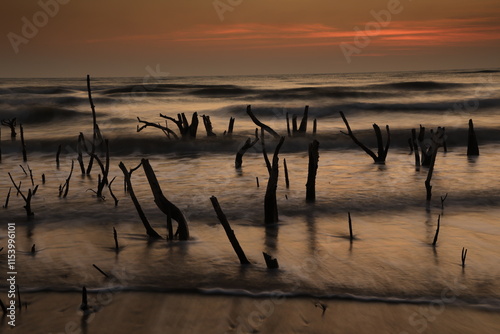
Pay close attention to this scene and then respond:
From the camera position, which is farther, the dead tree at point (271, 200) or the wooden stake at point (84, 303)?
the dead tree at point (271, 200)

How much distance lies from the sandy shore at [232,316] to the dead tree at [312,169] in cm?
267

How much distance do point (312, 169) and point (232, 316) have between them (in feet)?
10.3

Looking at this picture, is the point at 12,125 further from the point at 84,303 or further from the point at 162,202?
the point at 84,303

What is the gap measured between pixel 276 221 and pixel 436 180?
3.36m

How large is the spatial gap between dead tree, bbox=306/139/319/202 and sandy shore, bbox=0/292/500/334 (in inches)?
105

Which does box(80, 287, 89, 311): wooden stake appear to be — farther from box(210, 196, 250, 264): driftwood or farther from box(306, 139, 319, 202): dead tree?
box(306, 139, 319, 202): dead tree

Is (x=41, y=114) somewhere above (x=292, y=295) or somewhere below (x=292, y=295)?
below

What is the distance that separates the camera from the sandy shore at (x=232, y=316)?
3.14 metres

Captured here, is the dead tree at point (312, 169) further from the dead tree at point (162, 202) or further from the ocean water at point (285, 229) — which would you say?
the dead tree at point (162, 202)

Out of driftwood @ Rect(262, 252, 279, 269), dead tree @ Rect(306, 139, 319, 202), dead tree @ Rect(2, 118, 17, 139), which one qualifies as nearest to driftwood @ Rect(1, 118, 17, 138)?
dead tree @ Rect(2, 118, 17, 139)

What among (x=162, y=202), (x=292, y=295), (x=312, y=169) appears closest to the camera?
(x=292, y=295)

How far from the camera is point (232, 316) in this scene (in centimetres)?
330

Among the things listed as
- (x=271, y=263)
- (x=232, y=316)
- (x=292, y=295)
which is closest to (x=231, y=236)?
(x=271, y=263)

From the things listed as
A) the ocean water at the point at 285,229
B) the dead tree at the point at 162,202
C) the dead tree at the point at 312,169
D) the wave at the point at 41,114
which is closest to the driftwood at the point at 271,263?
the ocean water at the point at 285,229
